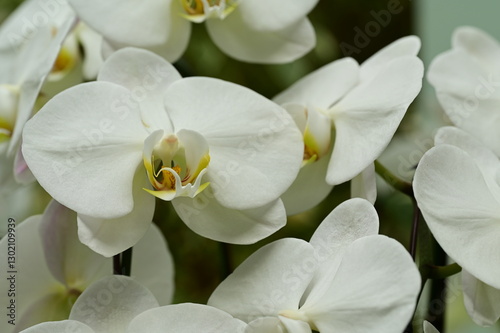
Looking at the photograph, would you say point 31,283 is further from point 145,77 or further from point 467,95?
point 467,95

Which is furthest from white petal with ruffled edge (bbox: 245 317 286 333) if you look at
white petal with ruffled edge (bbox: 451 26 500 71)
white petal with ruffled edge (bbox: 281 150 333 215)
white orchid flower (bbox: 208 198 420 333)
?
white petal with ruffled edge (bbox: 451 26 500 71)

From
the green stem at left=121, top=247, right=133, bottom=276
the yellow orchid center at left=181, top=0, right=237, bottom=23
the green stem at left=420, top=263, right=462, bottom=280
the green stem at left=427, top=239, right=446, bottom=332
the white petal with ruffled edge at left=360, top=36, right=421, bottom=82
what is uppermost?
the yellow orchid center at left=181, top=0, right=237, bottom=23

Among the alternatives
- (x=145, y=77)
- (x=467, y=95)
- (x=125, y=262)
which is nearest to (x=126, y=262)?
(x=125, y=262)

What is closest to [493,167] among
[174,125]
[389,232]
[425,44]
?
[174,125]

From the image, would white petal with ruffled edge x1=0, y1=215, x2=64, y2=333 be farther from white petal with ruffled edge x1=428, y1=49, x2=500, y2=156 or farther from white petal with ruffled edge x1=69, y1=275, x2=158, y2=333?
white petal with ruffled edge x1=428, y1=49, x2=500, y2=156

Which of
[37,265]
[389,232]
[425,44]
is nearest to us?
[37,265]

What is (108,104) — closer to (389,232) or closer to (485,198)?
(485,198)

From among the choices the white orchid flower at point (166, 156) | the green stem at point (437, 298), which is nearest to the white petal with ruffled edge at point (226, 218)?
the white orchid flower at point (166, 156)
